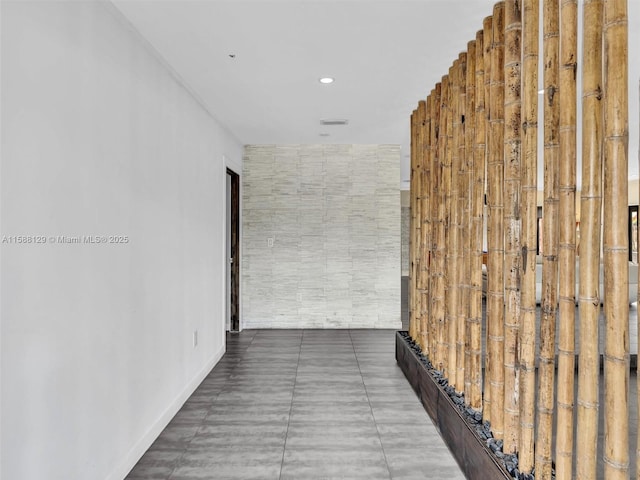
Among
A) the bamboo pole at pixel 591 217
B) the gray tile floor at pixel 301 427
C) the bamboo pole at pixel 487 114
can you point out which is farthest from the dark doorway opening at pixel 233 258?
the bamboo pole at pixel 591 217

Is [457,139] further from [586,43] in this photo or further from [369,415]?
[369,415]

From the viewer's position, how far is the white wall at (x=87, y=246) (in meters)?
1.51

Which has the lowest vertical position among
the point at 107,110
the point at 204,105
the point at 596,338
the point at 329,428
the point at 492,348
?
the point at 329,428

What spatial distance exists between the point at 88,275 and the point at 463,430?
198cm

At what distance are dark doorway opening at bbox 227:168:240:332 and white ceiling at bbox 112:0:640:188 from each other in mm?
1562

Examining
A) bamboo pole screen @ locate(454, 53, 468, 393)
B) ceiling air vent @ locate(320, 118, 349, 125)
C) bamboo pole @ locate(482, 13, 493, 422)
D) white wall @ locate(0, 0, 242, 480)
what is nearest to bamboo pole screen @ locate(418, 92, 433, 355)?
bamboo pole screen @ locate(454, 53, 468, 393)

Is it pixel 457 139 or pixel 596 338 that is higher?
pixel 457 139

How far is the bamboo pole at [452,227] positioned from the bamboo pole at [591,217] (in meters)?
1.32

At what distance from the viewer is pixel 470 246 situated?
2.62 metres

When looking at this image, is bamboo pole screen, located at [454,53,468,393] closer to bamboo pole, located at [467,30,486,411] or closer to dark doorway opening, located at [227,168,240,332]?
bamboo pole, located at [467,30,486,411]

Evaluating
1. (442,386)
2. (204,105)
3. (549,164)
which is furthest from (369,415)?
(204,105)

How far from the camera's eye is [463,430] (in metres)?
2.33

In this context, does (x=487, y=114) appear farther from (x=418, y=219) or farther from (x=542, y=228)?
(x=418, y=219)

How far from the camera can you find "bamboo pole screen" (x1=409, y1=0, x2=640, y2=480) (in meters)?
1.43
